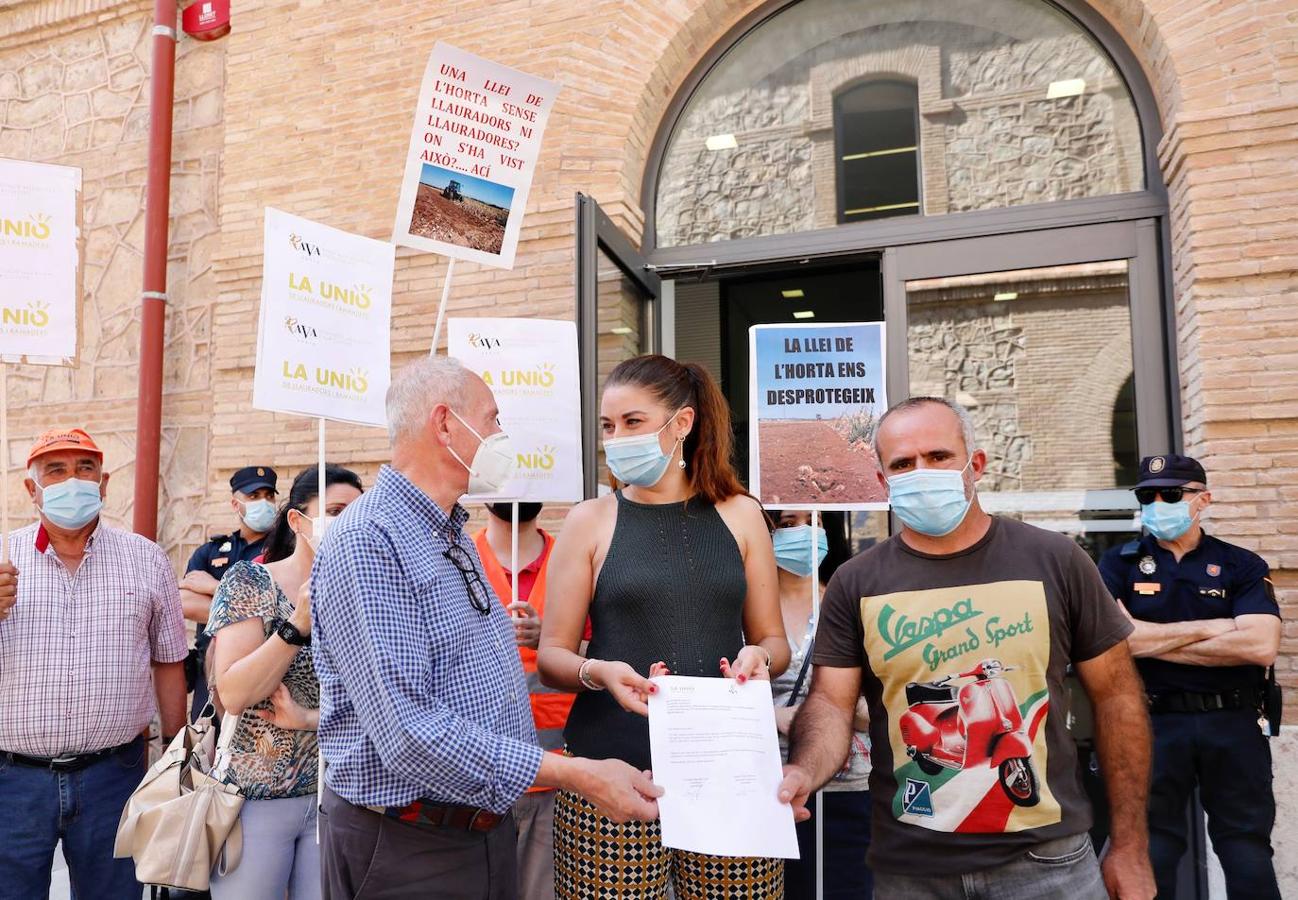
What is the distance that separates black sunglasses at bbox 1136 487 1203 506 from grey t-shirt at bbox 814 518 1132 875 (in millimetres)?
2491

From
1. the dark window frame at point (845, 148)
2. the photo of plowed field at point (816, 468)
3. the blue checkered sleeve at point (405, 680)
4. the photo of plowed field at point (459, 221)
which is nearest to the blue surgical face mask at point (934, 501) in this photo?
the blue checkered sleeve at point (405, 680)

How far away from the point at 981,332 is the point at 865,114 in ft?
5.38

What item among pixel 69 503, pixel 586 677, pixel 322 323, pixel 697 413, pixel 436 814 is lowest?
pixel 436 814

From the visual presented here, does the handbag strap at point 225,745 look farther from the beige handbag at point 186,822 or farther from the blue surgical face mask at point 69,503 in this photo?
the blue surgical face mask at point 69,503

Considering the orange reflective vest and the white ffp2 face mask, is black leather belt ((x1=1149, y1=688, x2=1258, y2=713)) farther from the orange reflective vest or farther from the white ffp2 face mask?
the white ffp2 face mask

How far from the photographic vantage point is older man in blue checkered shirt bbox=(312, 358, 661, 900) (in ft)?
6.20

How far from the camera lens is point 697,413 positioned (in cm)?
274

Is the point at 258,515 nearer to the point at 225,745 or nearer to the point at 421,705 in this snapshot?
the point at 225,745

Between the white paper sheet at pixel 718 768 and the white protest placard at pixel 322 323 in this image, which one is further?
the white protest placard at pixel 322 323

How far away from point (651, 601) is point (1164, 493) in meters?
3.12

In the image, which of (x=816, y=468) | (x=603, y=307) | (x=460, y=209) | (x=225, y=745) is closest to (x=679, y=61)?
(x=603, y=307)

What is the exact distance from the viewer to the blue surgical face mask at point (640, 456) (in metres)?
2.61

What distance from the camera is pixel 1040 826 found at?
212 centimetres

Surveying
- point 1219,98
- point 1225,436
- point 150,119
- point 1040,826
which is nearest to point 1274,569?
point 1225,436
